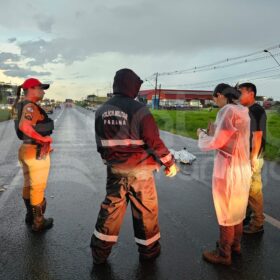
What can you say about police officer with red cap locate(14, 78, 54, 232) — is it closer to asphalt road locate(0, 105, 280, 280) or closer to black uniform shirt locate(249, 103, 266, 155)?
asphalt road locate(0, 105, 280, 280)

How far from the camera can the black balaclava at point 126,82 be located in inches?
149

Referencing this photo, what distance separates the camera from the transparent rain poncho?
12.4ft

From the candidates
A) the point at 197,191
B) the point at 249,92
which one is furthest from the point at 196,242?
the point at 197,191

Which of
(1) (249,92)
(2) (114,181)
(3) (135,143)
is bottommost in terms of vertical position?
(2) (114,181)

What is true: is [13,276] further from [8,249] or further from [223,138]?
[223,138]

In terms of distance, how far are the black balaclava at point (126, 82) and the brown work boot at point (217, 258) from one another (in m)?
1.89

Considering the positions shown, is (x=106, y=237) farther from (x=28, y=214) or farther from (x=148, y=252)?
(x=28, y=214)

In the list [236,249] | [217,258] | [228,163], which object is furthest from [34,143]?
[236,249]

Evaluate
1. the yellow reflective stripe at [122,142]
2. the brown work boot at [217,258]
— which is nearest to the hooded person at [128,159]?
the yellow reflective stripe at [122,142]

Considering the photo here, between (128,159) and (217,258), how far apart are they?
1439 mm

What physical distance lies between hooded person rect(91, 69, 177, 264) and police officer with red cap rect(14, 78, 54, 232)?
114cm

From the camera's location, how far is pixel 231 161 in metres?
3.86

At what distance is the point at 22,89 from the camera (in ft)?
15.7

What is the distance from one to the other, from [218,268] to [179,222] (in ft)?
4.41
